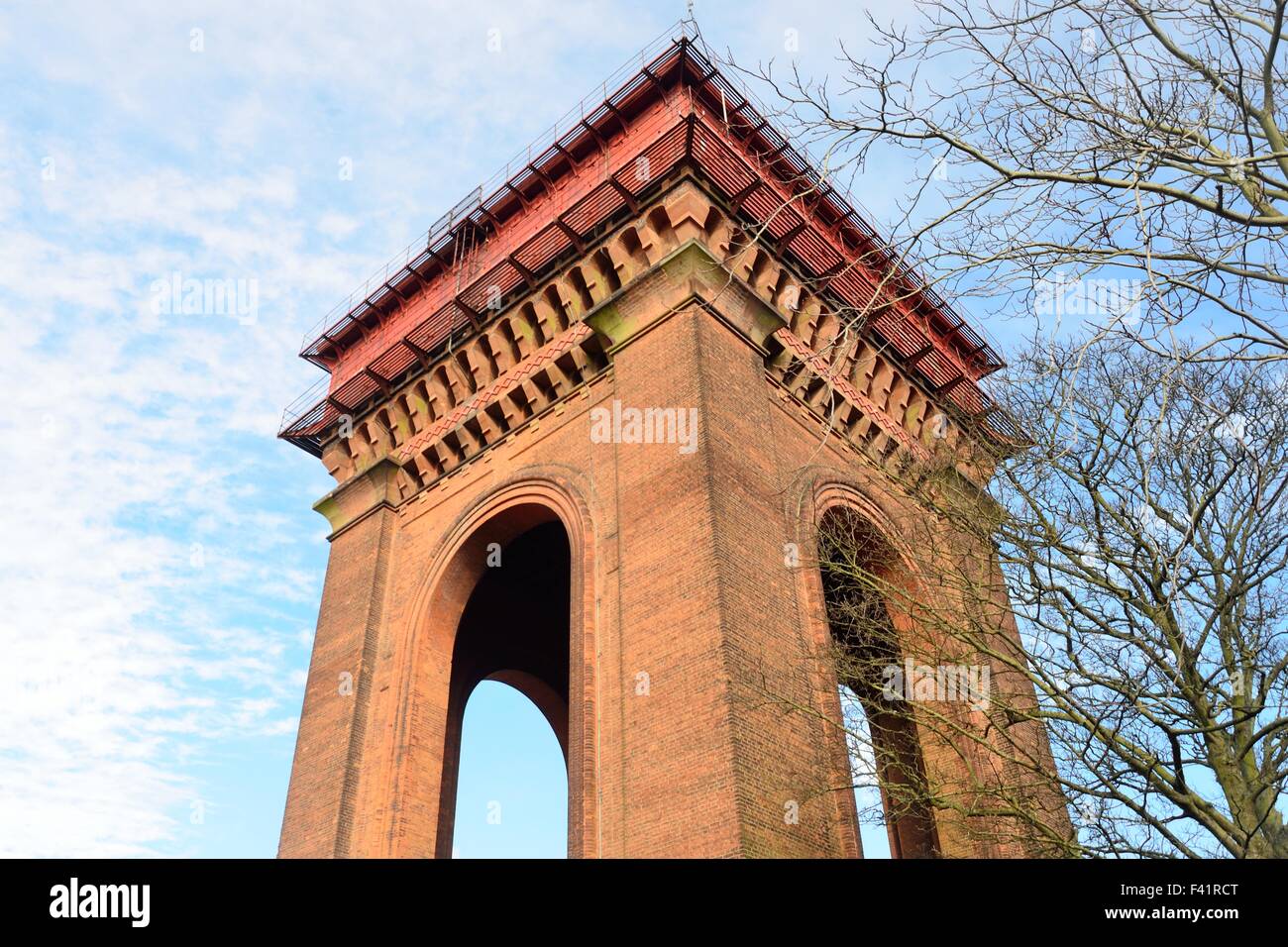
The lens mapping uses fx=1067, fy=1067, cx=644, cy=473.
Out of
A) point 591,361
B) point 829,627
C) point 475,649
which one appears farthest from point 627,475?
point 475,649

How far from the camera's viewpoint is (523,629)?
21656 millimetres

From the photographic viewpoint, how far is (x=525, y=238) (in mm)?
18469

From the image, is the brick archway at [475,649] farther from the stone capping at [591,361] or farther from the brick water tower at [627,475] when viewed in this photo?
the stone capping at [591,361]

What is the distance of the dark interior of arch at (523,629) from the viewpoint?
20.0 m

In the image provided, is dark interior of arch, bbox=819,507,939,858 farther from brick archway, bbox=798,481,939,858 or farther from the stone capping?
the stone capping

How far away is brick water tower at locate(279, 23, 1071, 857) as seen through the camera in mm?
12336

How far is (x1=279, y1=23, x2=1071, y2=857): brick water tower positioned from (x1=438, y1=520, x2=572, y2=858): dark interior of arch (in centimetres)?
7

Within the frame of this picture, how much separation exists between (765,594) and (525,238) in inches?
333

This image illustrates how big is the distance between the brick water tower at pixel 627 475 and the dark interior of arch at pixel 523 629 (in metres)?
0.07

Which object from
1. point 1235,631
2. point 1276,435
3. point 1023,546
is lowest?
point 1235,631

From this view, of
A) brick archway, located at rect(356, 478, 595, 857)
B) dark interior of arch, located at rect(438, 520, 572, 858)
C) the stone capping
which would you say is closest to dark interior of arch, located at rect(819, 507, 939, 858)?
the stone capping

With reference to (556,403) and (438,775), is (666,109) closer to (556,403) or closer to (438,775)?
(556,403)

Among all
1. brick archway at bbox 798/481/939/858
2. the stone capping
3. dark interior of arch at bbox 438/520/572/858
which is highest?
the stone capping
